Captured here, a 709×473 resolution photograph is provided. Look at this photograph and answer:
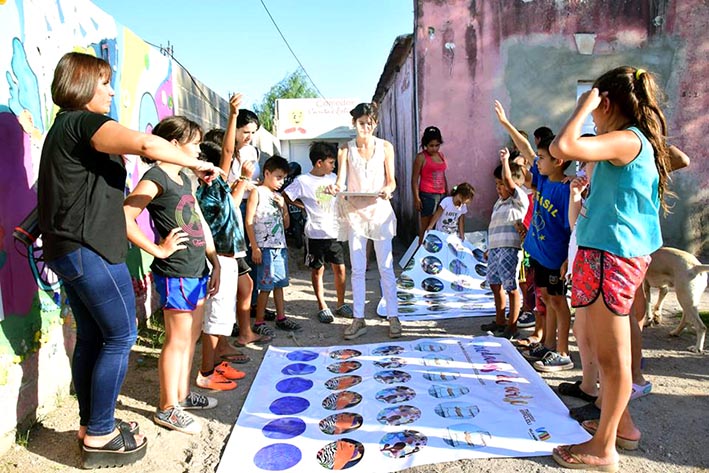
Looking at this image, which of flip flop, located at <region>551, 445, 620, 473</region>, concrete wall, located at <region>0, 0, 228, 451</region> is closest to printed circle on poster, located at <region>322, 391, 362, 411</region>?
flip flop, located at <region>551, 445, 620, 473</region>

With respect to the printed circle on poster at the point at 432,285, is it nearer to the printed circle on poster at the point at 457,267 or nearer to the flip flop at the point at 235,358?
Answer: the printed circle on poster at the point at 457,267

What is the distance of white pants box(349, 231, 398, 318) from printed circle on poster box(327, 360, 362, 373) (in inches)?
27.9

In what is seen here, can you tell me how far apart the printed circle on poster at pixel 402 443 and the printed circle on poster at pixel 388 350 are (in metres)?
1.17

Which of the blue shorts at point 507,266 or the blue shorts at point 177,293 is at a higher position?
the blue shorts at point 177,293

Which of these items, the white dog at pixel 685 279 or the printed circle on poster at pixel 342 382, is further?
the white dog at pixel 685 279

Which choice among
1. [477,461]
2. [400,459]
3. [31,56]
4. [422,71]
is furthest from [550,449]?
[422,71]

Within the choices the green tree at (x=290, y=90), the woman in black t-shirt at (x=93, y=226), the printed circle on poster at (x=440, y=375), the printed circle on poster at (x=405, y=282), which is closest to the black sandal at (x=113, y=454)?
the woman in black t-shirt at (x=93, y=226)

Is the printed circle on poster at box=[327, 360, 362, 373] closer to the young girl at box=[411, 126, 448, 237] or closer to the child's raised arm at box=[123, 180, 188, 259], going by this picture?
the child's raised arm at box=[123, 180, 188, 259]

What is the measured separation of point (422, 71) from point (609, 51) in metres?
2.72

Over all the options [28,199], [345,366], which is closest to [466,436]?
[345,366]

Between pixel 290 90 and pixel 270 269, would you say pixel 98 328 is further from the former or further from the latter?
pixel 290 90

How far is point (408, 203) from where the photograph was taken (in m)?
9.41

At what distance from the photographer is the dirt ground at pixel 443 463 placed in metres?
2.32

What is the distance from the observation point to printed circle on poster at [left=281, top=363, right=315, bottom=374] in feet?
11.4
